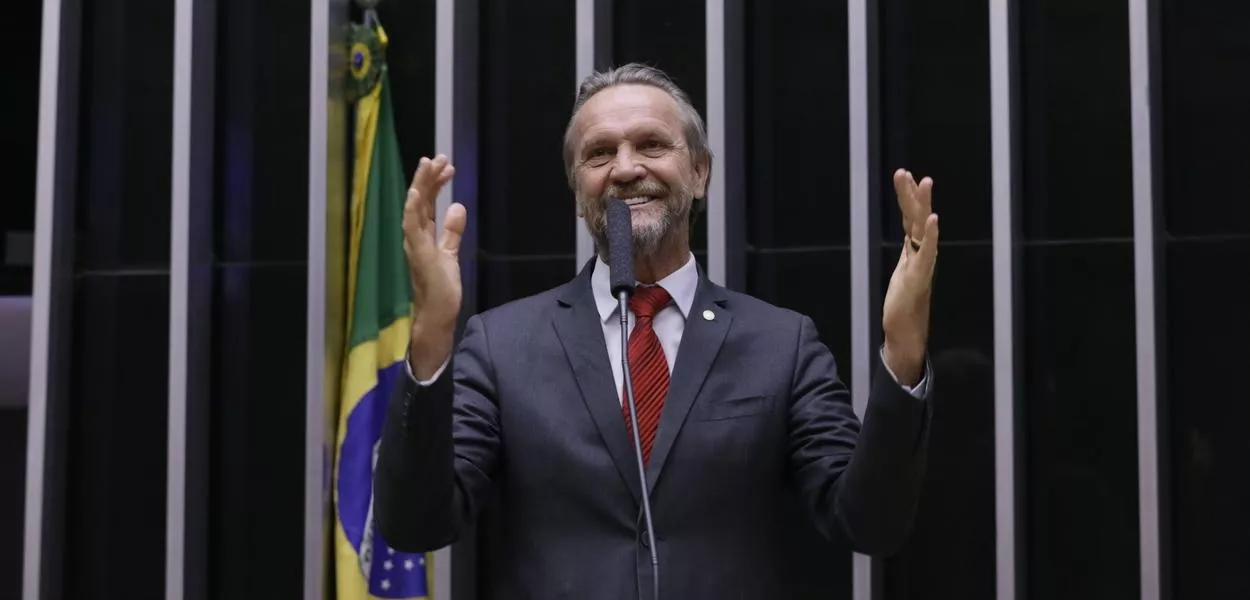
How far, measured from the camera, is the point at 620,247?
1.48m

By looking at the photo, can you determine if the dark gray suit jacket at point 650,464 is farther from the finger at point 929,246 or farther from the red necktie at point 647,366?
the finger at point 929,246

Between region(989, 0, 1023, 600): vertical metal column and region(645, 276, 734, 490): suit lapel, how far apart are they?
2084 mm

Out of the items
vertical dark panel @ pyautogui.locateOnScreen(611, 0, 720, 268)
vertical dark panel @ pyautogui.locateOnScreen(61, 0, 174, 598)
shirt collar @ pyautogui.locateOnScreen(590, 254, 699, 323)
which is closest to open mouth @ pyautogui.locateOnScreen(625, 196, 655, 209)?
shirt collar @ pyautogui.locateOnScreen(590, 254, 699, 323)

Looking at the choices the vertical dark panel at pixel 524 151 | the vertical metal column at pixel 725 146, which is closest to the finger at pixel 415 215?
the vertical metal column at pixel 725 146

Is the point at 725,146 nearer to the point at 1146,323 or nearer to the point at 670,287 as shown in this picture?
the point at 1146,323

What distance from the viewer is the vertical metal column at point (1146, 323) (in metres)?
3.52

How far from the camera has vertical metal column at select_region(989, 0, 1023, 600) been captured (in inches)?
142

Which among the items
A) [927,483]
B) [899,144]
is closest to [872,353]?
[927,483]

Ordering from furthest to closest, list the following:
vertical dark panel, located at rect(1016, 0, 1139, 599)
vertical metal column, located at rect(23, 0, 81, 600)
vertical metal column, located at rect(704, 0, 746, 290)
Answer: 1. vertical metal column, located at rect(23, 0, 81, 600)
2. vertical metal column, located at rect(704, 0, 746, 290)
3. vertical dark panel, located at rect(1016, 0, 1139, 599)

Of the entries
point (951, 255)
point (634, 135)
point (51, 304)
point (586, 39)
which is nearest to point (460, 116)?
point (586, 39)

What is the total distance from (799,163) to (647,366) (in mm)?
2401

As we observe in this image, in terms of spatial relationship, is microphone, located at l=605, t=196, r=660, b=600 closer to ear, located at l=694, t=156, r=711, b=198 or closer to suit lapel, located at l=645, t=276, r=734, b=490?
suit lapel, located at l=645, t=276, r=734, b=490

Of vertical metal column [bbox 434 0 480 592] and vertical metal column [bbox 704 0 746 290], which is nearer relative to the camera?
vertical metal column [bbox 704 0 746 290]

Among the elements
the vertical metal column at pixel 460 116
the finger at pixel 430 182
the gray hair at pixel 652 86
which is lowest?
the finger at pixel 430 182
